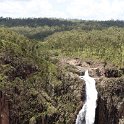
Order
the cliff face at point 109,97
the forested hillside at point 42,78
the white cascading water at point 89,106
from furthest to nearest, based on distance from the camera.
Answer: the white cascading water at point 89,106 → the forested hillside at point 42,78 → the cliff face at point 109,97

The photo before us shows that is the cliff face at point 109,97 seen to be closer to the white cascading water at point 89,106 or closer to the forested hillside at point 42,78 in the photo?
the forested hillside at point 42,78

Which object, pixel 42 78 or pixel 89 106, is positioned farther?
pixel 42 78

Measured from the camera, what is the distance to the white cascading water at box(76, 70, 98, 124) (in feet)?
241

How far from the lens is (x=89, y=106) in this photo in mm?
74688

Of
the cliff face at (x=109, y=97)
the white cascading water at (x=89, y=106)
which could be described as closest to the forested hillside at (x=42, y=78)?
the cliff face at (x=109, y=97)

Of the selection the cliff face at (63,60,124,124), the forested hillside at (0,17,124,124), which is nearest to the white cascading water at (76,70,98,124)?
the cliff face at (63,60,124,124)

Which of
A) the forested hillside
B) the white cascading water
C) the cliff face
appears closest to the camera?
the cliff face

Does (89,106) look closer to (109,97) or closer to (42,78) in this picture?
(109,97)

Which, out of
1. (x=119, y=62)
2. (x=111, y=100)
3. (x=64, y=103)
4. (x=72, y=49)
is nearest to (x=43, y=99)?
(x=64, y=103)

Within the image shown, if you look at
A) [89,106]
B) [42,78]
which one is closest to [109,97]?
[89,106]

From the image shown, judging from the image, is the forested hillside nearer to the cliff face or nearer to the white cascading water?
the cliff face

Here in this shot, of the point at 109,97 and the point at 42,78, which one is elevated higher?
the point at 42,78

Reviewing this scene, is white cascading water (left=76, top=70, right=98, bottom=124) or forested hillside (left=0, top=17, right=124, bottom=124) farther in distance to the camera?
white cascading water (left=76, top=70, right=98, bottom=124)

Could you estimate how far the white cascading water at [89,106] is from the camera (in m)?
73.6
